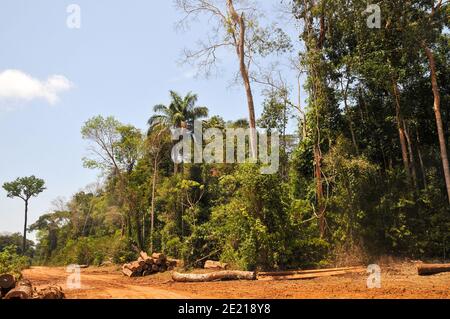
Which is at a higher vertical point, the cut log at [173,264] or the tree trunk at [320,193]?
the tree trunk at [320,193]

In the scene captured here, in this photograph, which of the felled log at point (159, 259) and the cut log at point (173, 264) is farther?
the cut log at point (173, 264)

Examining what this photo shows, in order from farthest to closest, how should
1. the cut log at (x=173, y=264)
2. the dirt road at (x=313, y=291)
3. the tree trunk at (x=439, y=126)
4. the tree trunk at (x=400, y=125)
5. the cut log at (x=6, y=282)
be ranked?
the cut log at (x=173, y=264) < the tree trunk at (x=400, y=125) < the tree trunk at (x=439, y=126) < the cut log at (x=6, y=282) < the dirt road at (x=313, y=291)

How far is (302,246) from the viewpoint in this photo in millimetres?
13867

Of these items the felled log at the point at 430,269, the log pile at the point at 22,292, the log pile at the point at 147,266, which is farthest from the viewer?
the log pile at the point at 147,266

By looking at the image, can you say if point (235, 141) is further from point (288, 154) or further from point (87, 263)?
point (87, 263)

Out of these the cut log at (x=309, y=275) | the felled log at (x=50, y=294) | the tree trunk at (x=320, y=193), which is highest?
the tree trunk at (x=320, y=193)

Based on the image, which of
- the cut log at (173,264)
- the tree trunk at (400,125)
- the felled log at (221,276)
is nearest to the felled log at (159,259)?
the cut log at (173,264)

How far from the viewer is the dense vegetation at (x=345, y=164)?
1384cm

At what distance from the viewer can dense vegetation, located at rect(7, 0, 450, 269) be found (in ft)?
45.4

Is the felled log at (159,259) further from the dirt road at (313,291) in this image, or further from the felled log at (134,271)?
the dirt road at (313,291)

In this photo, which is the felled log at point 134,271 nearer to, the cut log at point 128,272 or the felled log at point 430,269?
the cut log at point 128,272

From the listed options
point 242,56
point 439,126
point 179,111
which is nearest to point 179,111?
point 179,111

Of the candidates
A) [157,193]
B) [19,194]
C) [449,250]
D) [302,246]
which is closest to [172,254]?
[157,193]
